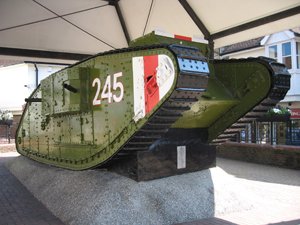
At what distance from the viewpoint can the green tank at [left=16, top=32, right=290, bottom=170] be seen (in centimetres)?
449

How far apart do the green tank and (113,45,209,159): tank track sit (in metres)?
0.01

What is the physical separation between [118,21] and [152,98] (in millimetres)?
7447

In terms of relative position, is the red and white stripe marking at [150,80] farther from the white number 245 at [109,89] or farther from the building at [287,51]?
the building at [287,51]

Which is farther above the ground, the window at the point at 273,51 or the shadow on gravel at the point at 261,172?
the window at the point at 273,51

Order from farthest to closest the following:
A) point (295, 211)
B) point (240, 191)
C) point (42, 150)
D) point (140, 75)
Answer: point (42, 150)
point (240, 191)
point (295, 211)
point (140, 75)

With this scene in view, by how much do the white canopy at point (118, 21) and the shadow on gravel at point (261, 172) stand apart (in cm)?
332

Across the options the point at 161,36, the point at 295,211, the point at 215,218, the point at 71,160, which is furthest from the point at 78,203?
the point at 295,211

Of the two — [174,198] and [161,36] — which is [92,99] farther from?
[174,198]

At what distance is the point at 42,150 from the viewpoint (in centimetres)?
851

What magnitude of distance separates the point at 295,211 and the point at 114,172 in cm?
291

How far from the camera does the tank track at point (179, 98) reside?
4.29 metres

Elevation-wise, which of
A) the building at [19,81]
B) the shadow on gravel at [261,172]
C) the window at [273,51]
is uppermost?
the window at [273,51]

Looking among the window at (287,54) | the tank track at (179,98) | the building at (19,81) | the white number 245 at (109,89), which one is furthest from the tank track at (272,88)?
the building at (19,81)

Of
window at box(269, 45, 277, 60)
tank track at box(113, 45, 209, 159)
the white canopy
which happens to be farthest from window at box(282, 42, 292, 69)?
tank track at box(113, 45, 209, 159)
